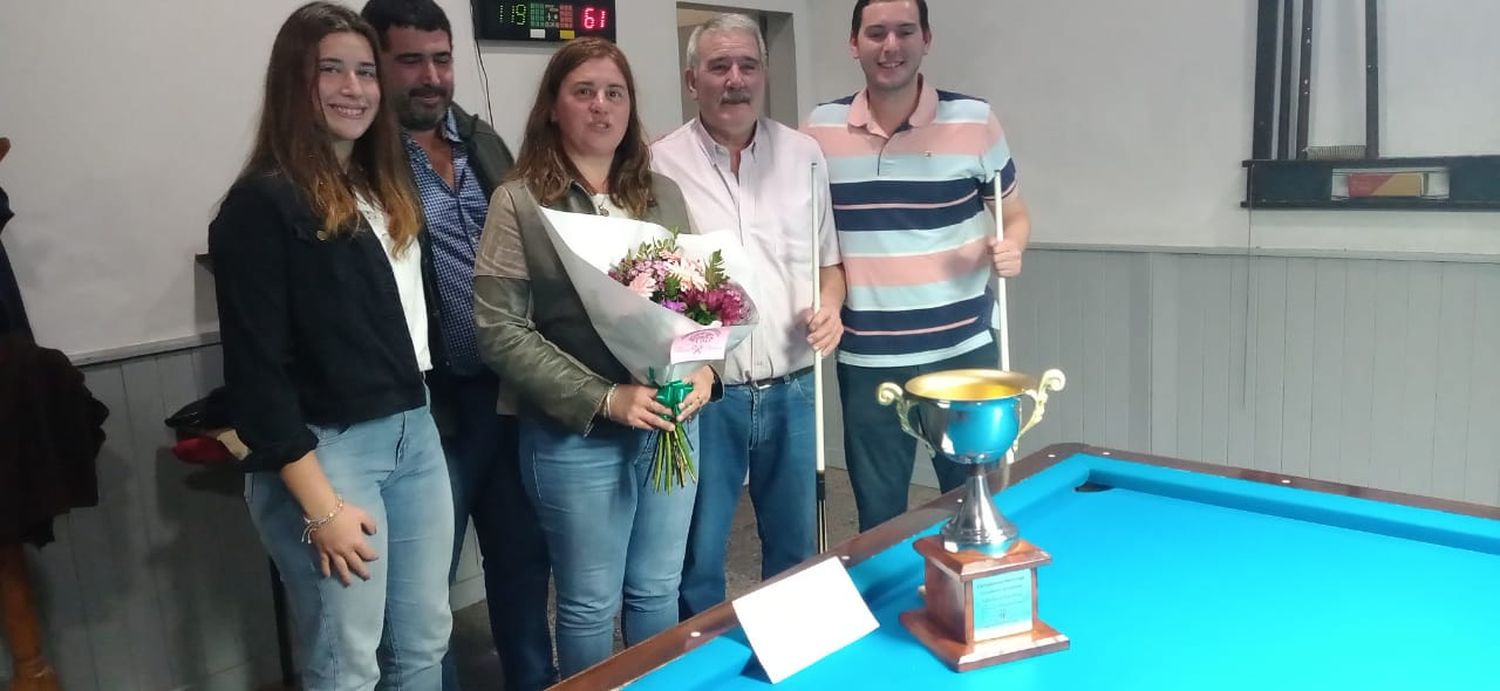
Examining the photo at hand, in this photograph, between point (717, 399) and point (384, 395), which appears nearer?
point (384, 395)

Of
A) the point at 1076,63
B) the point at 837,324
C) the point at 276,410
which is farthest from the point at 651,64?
the point at 276,410

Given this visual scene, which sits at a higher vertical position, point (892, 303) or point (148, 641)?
point (892, 303)

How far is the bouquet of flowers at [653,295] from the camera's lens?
175 cm

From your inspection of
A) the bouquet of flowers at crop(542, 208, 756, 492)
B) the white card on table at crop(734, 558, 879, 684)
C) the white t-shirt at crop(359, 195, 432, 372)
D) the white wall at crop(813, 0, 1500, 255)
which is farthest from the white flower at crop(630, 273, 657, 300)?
the white wall at crop(813, 0, 1500, 255)

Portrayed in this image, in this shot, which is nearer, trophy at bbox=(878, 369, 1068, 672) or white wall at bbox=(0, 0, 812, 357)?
trophy at bbox=(878, 369, 1068, 672)

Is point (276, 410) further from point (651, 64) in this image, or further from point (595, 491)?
point (651, 64)

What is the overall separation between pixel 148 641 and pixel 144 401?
0.58 metres

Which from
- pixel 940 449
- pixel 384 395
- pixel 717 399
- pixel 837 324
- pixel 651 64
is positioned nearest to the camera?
pixel 940 449

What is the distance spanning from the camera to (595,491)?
75.2 inches

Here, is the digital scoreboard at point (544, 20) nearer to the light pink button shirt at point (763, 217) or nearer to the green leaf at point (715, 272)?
the light pink button shirt at point (763, 217)

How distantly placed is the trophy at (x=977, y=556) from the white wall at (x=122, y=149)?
198cm

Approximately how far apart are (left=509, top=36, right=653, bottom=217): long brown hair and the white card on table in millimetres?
870

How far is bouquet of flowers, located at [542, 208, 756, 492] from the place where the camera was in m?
1.75

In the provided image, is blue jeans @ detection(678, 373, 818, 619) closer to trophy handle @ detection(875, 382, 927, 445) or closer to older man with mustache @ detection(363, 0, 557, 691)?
older man with mustache @ detection(363, 0, 557, 691)
